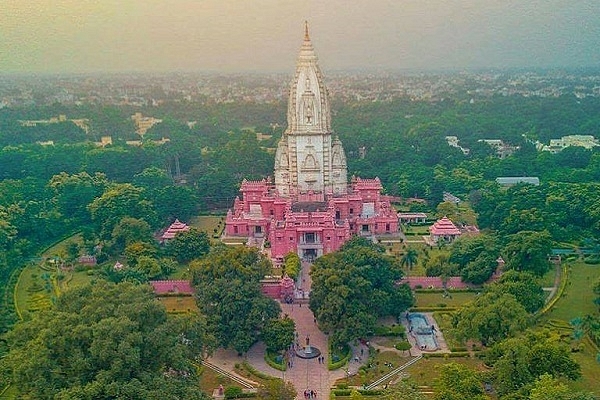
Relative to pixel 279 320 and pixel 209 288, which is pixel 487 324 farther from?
pixel 209 288

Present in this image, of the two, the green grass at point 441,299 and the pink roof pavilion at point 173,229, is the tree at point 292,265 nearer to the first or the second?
the green grass at point 441,299

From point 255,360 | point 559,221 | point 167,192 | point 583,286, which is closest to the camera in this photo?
point 255,360

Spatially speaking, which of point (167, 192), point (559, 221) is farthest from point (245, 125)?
point (559, 221)

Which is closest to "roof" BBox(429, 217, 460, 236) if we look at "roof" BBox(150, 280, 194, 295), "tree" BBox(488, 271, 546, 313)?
"tree" BBox(488, 271, 546, 313)

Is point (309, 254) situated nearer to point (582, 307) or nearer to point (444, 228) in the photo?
point (444, 228)

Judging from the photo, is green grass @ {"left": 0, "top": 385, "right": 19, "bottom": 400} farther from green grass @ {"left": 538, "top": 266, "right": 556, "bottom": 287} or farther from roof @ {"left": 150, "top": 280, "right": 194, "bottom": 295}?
green grass @ {"left": 538, "top": 266, "right": 556, "bottom": 287}

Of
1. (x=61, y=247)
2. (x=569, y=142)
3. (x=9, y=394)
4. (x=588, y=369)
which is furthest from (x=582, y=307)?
(x=569, y=142)
